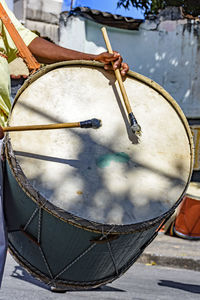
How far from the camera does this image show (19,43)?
2840mm

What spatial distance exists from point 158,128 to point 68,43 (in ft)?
27.2

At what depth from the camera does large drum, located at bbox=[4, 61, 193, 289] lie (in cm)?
242

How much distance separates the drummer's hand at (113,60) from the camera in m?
2.75

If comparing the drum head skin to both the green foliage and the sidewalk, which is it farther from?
the green foliage

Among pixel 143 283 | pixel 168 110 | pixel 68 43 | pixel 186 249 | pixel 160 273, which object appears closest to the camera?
pixel 168 110

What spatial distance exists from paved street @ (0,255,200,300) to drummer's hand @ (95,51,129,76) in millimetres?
2250

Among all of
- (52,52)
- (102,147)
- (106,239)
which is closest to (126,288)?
(106,239)

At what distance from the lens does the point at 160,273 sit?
5961 millimetres

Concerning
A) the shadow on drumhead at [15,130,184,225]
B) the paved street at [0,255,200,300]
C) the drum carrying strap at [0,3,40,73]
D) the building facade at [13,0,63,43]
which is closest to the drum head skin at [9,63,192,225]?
the shadow on drumhead at [15,130,184,225]

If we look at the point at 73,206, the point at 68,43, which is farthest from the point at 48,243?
the point at 68,43

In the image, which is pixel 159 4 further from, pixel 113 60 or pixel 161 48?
pixel 113 60

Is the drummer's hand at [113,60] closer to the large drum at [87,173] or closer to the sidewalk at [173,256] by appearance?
the large drum at [87,173]

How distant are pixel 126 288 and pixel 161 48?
698 cm

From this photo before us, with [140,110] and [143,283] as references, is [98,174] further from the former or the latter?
[143,283]
